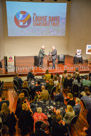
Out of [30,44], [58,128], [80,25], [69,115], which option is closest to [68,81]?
A: [69,115]

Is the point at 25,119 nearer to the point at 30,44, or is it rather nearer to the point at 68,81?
the point at 68,81

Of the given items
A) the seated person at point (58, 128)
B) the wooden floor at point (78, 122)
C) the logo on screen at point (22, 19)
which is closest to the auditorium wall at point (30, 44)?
the logo on screen at point (22, 19)

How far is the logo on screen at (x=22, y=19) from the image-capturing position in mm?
12992

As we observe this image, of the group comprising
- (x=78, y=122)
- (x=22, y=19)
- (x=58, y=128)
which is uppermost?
(x=22, y=19)

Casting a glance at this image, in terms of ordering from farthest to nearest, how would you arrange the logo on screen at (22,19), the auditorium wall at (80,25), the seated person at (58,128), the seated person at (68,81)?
the logo on screen at (22,19)
the auditorium wall at (80,25)
the seated person at (68,81)
the seated person at (58,128)

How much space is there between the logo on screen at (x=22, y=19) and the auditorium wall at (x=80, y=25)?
12.9ft

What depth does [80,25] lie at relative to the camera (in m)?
12.6

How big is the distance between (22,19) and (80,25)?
16.4ft

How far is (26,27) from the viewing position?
1340cm

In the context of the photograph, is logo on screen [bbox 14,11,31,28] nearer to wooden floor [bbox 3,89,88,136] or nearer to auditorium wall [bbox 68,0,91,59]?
auditorium wall [bbox 68,0,91,59]

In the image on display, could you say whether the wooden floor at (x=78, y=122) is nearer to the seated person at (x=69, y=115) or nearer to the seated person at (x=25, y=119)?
the seated person at (x=25, y=119)

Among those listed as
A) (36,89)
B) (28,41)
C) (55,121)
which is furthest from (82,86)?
(28,41)

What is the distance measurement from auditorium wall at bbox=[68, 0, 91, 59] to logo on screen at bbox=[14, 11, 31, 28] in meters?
3.93

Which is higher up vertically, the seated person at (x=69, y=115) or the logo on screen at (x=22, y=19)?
the logo on screen at (x=22, y=19)
